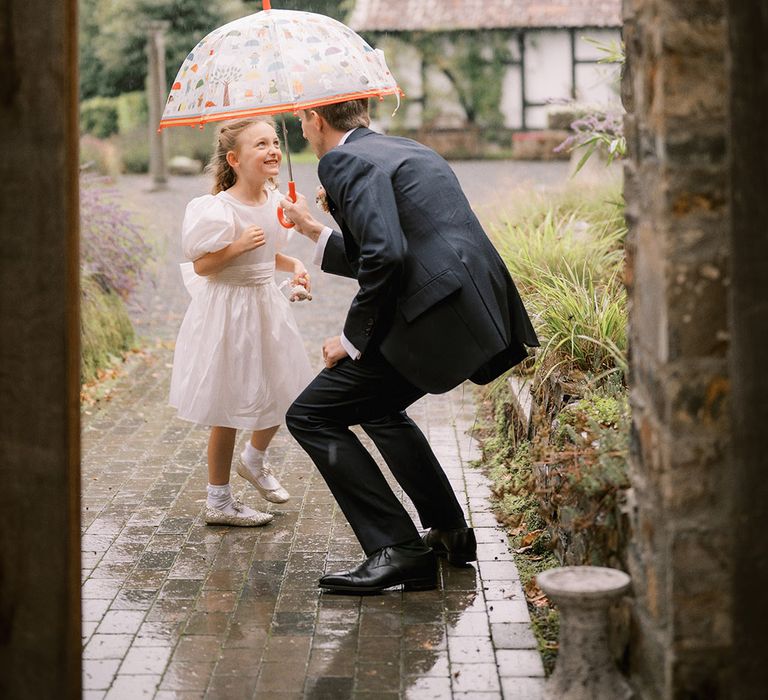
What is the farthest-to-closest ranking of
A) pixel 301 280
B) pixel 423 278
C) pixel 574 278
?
pixel 574 278
pixel 301 280
pixel 423 278

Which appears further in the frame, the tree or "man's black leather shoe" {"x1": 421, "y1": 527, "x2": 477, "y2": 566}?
the tree

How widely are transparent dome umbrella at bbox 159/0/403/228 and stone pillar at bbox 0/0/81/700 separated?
72.3 inches

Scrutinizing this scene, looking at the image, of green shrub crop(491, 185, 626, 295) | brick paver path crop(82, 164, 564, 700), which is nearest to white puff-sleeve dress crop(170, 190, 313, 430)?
brick paver path crop(82, 164, 564, 700)

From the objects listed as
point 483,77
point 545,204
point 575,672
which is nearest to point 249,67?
point 575,672

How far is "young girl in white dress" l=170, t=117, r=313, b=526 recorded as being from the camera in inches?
233

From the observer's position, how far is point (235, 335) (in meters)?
6.01

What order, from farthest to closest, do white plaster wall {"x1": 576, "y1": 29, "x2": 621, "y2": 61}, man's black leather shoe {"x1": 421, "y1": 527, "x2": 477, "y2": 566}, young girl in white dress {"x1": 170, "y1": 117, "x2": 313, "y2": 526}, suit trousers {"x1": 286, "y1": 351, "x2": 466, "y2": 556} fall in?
white plaster wall {"x1": 576, "y1": 29, "x2": 621, "y2": 61} → young girl in white dress {"x1": 170, "y1": 117, "x2": 313, "y2": 526} → man's black leather shoe {"x1": 421, "y1": 527, "x2": 477, "y2": 566} → suit trousers {"x1": 286, "y1": 351, "x2": 466, "y2": 556}

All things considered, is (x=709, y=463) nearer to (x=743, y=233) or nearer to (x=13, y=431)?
(x=743, y=233)

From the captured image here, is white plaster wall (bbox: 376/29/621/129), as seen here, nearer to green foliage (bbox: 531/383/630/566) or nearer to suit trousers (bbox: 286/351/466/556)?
green foliage (bbox: 531/383/630/566)

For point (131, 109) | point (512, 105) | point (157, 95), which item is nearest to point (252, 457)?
point (157, 95)

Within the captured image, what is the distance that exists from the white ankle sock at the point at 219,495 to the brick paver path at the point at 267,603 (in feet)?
0.36

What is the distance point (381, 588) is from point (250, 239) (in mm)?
1699

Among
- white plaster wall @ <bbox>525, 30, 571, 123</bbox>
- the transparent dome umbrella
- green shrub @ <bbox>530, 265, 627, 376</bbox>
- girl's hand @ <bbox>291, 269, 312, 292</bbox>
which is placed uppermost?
white plaster wall @ <bbox>525, 30, 571, 123</bbox>

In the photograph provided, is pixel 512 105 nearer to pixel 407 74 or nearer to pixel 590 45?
pixel 590 45
